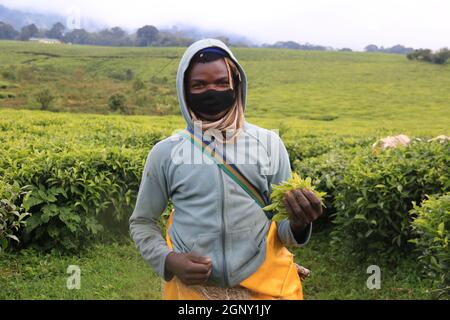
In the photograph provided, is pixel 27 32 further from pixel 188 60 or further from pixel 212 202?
pixel 212 202

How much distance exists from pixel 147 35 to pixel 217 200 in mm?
55455

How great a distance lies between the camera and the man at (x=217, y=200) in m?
1.81

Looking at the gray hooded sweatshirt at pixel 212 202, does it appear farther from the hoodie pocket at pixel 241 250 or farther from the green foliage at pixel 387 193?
the green foliage at pixel 387 193

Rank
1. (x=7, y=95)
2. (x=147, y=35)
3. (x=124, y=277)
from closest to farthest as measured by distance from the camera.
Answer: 1. (x=124, y=277)
2. (x=7, y=95)
3. (x=147, y=35)

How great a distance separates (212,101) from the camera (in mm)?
1910

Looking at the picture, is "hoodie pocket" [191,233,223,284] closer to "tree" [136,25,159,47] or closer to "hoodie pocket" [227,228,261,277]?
"hoodie pocket" [227,228,261,277]

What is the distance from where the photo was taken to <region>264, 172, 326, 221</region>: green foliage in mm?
1772

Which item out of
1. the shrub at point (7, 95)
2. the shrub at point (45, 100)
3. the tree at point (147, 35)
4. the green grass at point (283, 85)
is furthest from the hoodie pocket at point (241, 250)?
the tree at point (147, 35)

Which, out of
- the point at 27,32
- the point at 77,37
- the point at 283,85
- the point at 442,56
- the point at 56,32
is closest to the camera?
the point at 283,85

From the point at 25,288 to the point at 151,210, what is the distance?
294 centimetres

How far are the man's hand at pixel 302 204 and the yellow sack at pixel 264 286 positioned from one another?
187 mm

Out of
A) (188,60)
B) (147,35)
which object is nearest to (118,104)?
(188,60)

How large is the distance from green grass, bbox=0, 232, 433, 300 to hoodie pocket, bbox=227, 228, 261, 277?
2.33 metres
